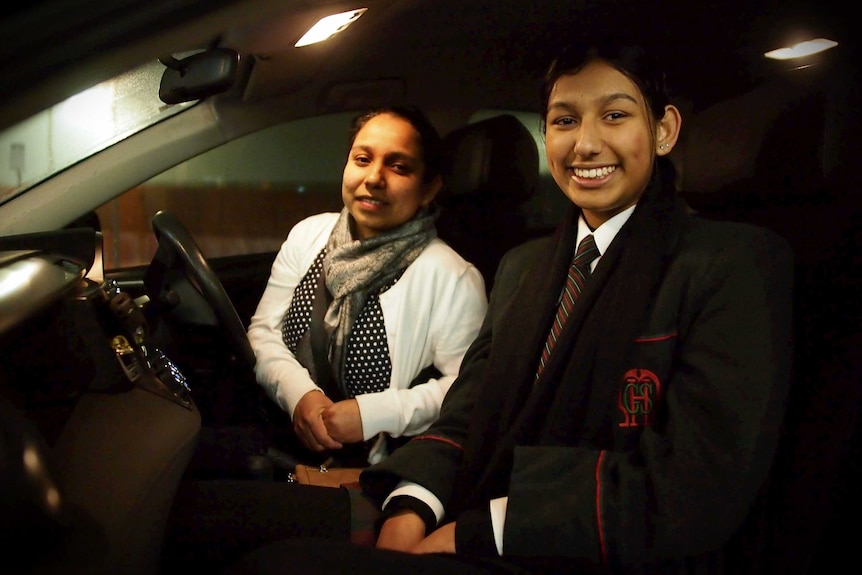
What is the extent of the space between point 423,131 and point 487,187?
0.81 feet

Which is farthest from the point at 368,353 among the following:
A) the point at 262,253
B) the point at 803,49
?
the point at 803,49

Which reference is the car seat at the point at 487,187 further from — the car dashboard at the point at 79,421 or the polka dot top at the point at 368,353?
the car dashboard at the point at 79,421

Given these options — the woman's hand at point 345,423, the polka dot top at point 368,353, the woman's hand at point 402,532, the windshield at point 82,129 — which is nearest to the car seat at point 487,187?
the polka dot top at point 368,353

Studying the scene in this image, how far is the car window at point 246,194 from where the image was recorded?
3816 millimetres

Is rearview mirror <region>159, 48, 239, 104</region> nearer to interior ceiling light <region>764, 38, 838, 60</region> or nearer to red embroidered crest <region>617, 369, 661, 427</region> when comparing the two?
red embroidered crest <region>617, 369, 661, 427</region>

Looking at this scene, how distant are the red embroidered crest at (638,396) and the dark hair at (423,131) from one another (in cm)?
103

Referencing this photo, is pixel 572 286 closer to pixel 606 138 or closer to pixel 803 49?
pixel 606 138

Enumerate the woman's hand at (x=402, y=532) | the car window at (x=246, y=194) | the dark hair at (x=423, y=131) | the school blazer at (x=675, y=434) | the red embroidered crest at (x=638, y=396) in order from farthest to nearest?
1. the car window at (x=246, y=194)
2. the dark hair at (x=423, y=131)
3. the woman's hand at (x=402, y=532)
4. the red embroidered crest at (x=638, y=396)
5. the school blazer at (x=675, y=434)

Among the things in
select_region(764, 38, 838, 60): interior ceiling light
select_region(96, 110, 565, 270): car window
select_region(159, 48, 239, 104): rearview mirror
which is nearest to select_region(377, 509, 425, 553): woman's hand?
select_region(159, 48, 239, 104): rearview mirror

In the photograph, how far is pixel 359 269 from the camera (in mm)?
2107

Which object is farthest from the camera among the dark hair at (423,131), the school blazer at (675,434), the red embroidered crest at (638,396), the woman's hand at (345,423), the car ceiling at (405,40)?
the dark hair at (423,131)

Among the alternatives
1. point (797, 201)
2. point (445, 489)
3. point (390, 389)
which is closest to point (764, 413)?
point (797, 201)

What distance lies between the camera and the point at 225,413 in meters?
2.33

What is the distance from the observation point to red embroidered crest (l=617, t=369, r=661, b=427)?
4.46 feet
